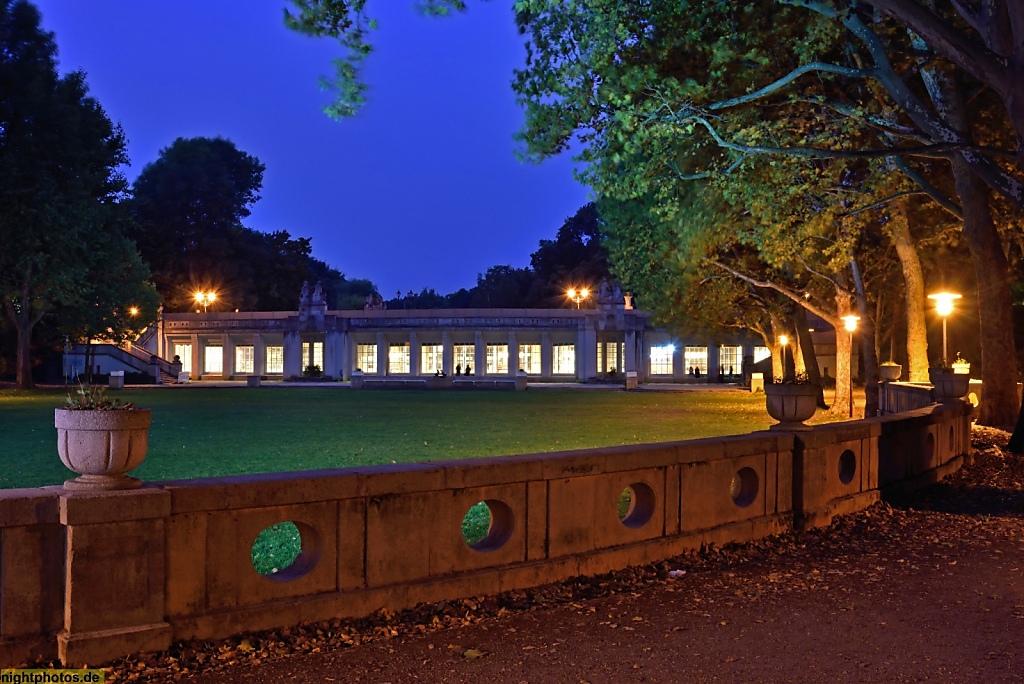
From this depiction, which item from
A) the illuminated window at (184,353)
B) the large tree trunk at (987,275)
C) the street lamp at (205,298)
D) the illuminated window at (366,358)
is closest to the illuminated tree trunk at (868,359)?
the large tree trunk at (987,275)

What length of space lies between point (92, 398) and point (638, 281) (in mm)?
34771

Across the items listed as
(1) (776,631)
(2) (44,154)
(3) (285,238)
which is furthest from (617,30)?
(3) (285,238)

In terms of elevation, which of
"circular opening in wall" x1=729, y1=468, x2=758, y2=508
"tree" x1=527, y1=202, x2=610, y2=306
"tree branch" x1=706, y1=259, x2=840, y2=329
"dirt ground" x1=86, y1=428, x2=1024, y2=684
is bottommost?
"dirt ground" x1=86, y1=428, x2=1024, y2=684

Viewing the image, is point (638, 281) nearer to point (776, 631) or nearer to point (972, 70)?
point (972, 70)

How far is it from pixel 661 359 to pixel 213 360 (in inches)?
1444

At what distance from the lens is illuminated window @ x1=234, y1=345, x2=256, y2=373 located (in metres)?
77.0

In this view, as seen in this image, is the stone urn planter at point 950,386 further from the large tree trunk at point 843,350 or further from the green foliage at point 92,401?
the green foliage at point 92,401

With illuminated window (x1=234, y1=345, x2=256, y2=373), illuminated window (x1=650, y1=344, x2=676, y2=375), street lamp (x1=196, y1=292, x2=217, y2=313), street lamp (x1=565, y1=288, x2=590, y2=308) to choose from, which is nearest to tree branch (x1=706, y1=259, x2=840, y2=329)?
illuminated window (x1=650, y1=344, x2=676, y2=375)

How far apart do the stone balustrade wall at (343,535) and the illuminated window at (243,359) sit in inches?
2802

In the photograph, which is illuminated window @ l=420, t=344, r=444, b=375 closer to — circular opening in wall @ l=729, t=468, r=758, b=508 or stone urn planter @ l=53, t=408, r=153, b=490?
circular opening in wall @ l=729, t=468, r=758, b=508

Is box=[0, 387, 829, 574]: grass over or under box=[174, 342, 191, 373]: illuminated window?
under

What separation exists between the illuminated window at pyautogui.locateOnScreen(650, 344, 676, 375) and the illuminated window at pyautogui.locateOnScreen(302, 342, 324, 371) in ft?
84.5

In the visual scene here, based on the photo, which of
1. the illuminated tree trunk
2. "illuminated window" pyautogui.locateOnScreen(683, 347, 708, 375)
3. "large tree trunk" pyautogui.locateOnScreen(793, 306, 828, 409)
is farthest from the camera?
"illuminated window" pyautogui.locateOnScreen(683, 347, 708, 375)

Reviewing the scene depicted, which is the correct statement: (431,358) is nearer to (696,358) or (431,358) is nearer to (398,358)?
(398,358)
